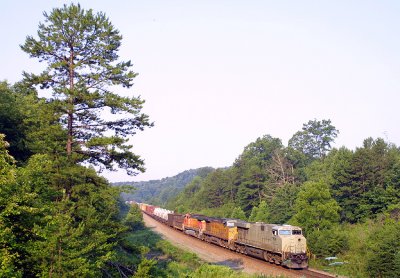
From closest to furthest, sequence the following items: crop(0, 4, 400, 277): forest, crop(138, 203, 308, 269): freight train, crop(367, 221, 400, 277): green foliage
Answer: crop(0, 4, 400, 277): forest → crop(367, 221, 400, 277): green foliage → crop(138, 203, 308, 269): freight train

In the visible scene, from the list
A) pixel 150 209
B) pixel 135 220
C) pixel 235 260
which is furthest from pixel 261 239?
pixel 150 209

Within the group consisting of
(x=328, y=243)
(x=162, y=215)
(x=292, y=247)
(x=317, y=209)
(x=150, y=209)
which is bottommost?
(x=292, y=247)

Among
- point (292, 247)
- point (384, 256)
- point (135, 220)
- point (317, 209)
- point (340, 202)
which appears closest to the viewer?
point (384, 256)

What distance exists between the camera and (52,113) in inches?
779

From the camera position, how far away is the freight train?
97.1ft

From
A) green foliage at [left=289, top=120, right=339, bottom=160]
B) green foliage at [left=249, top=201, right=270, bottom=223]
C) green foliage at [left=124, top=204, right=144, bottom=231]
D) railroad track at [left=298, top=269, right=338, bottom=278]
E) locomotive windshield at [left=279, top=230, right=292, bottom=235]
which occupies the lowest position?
railroad track at [left=298, top=269, right=338, bottom=278]

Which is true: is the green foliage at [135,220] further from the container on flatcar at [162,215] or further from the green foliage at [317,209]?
the green foliage at [317,209]

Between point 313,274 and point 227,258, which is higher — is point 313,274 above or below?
above

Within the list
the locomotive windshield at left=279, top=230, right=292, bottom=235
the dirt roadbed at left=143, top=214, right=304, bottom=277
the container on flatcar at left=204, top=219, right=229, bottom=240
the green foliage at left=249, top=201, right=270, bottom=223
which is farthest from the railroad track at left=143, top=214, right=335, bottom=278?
the green foliage at left=249, top=201, right=270, bottom=223

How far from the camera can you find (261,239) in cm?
3334

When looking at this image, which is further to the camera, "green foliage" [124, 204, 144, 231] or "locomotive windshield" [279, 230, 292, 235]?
"green foliage" [124, 204, 144, 231]

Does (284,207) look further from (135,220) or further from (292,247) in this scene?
(135,220)

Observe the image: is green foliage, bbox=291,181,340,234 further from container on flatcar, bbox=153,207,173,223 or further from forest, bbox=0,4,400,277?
container on flatcar, bbox=153,207,173,223

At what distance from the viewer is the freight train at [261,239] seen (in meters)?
29.6
